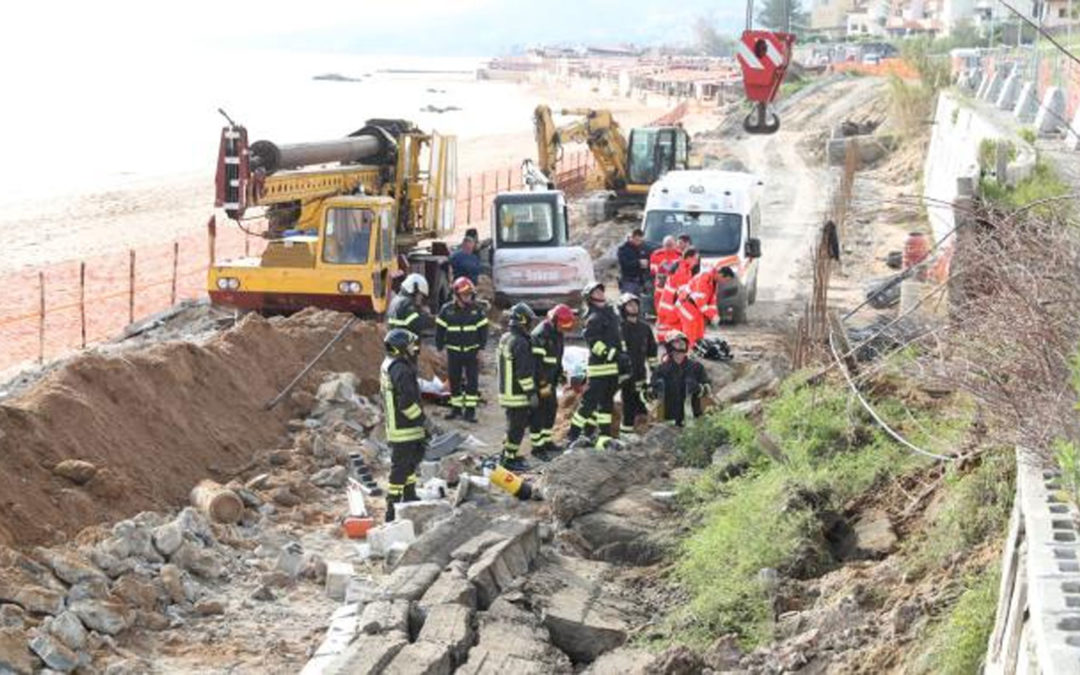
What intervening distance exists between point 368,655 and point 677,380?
6706 millimetres

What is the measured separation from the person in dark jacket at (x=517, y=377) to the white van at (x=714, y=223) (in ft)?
29.2

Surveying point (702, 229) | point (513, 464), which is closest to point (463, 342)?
point (513, 464)

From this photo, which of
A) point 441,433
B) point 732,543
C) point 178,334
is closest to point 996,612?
point 732,543

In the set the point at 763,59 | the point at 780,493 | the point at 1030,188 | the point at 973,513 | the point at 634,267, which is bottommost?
the point at 634,267

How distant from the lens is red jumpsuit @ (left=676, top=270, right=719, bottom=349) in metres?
18.8

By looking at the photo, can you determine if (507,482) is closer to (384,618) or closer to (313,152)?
(384,618)

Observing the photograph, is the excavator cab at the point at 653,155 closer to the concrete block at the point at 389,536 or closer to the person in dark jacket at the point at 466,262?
the person in dark jacket at the point at 466,262

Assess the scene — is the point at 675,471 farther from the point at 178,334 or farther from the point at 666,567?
the point at 178,334

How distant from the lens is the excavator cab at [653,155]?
117 feet

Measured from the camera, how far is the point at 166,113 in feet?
319

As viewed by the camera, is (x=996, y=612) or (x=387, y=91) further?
(x=387, y=91)

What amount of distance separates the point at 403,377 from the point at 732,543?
10.9ft

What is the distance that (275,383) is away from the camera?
1736 centimetres

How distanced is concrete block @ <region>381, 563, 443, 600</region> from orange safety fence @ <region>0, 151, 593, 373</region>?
10.8 metres
